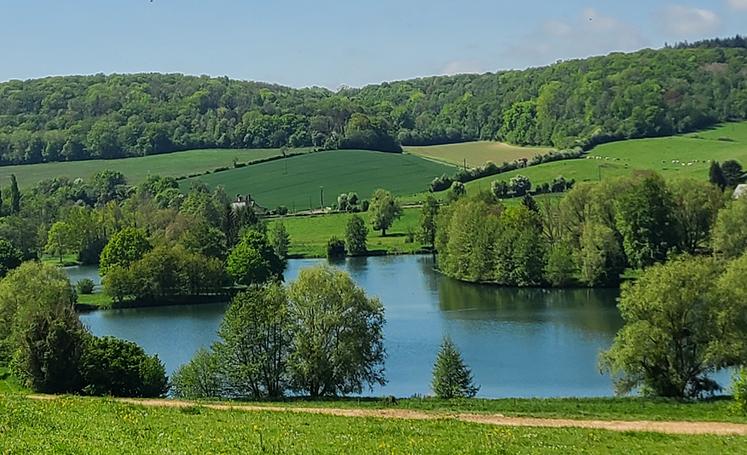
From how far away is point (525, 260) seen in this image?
3019 inches

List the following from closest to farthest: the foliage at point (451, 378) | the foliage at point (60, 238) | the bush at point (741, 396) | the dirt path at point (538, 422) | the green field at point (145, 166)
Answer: the dirt path at point (538, 422) → the bush at point (741, 396) → the foliage at point (451, 378) → the foliage at point (60, 238) → the green field at point (145, 166)

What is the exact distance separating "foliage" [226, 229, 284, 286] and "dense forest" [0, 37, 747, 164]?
7250 cm

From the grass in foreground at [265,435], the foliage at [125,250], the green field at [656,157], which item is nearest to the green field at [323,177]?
the green field at [656,157]

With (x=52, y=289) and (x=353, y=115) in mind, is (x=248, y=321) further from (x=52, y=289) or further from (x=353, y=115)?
(x=353, y=115)

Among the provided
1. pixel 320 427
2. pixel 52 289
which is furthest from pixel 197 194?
pixel 320 427

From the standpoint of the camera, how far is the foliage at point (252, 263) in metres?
78.2

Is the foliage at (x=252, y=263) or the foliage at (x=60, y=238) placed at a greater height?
the foliage at (x=60, y=238)

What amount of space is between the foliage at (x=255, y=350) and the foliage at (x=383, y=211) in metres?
68.1

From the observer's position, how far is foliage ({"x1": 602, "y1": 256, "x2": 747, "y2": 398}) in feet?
115

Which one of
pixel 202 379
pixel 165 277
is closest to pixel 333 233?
pixel 165 277

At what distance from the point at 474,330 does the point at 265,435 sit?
128 feet

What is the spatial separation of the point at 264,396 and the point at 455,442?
62.6 feet

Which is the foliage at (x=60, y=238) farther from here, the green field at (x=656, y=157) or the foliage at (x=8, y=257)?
the green field at (x=656, y=157)

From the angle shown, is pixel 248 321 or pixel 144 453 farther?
pixel 248 321
